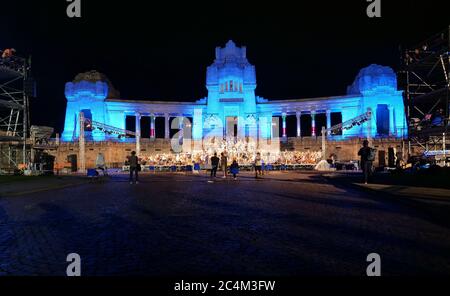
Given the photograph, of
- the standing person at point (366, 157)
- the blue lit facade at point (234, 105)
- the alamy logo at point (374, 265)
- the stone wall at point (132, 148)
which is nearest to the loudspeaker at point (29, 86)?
the standing person at point (366, 157)

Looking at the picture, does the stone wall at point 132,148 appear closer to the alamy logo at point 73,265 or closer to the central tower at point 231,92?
the central tower at point 231,92

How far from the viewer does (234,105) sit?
72500mm

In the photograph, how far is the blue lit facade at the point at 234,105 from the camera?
66875mm

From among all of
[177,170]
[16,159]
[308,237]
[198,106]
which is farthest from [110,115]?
[308,237]

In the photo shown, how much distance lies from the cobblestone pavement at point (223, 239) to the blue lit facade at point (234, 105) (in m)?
58.3

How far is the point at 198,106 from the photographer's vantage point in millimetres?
73125

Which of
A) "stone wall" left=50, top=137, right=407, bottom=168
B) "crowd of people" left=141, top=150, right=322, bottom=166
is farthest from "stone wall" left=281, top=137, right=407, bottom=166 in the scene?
"crowd of people" left=141, top=150, right=322, bottom=166

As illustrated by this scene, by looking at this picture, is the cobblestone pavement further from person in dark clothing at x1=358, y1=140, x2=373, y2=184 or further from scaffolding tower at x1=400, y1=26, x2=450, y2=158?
scaffolding tower at x1=400, y1=26, x2=450, y2=158

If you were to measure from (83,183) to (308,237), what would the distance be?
60.4 ft

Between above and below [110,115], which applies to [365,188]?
below

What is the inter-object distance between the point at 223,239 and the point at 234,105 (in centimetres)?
6644
